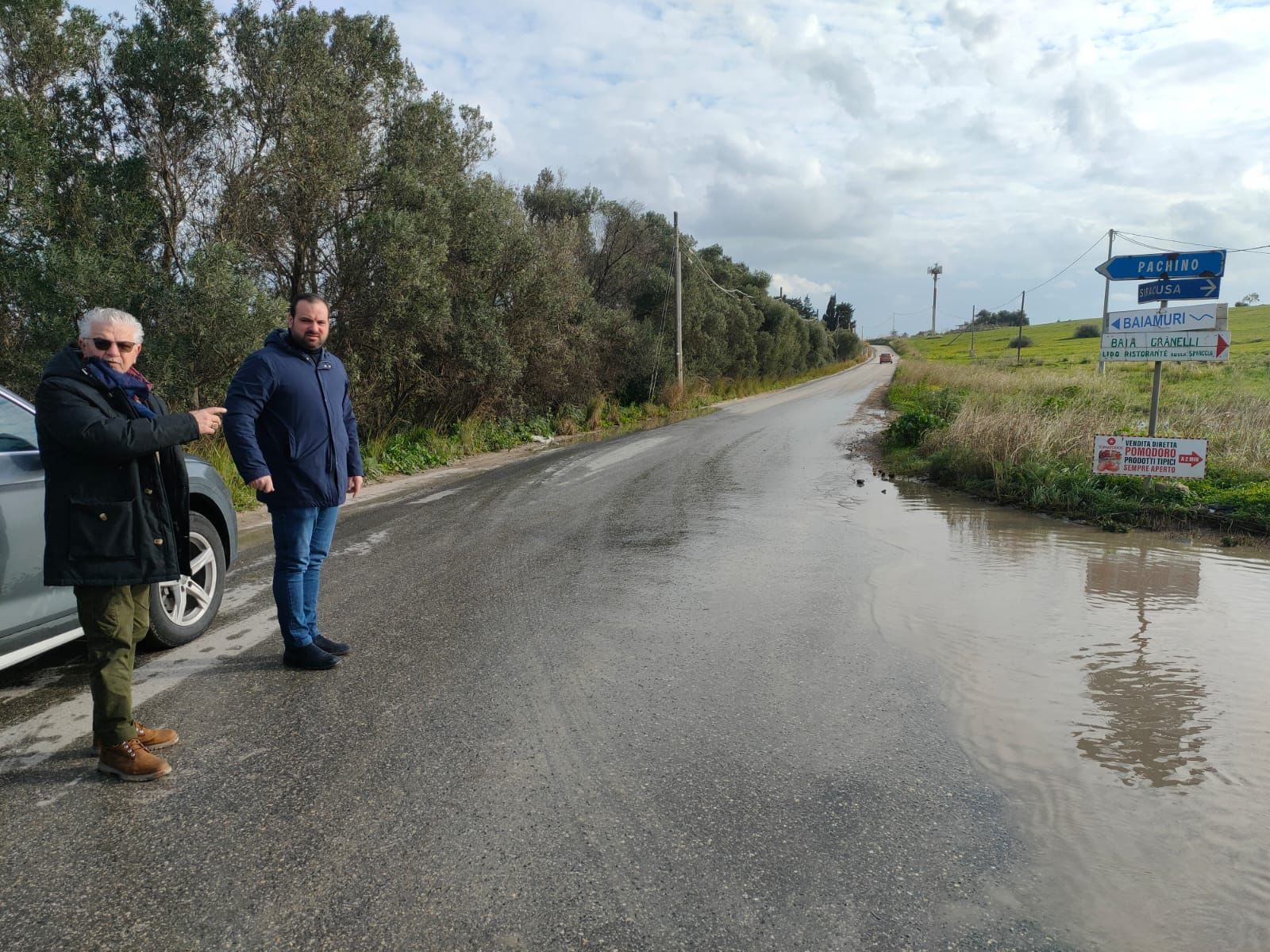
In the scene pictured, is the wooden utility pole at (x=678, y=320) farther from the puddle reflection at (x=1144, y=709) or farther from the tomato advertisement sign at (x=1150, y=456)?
the puddle reflection at (x=1144, y=709)

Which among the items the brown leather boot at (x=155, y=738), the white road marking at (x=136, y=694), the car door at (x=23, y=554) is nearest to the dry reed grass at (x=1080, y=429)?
the white road marking at (x=136, y=694)

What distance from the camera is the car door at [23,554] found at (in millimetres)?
3777

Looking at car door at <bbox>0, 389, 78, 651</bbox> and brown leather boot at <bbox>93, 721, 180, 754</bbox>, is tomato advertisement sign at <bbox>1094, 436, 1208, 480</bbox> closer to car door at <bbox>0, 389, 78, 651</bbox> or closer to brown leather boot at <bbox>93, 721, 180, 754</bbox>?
brown leather boot at <bbox>93, 721, 180, 754</bbox>

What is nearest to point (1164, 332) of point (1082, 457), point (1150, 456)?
point (1150, 456)

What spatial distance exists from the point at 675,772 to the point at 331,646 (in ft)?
7.78

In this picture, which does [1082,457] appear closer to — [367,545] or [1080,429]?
[1080,429]

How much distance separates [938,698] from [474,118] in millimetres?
16142

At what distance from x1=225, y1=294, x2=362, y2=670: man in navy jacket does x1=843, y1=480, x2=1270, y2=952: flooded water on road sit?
11.4ft

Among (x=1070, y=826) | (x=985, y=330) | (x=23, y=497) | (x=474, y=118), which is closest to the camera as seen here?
(x=1070, y=826)

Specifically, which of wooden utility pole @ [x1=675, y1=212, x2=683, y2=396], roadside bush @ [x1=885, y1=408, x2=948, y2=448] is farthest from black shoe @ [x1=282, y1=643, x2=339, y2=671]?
wooden utility pole @ [x1=675, y1=212, x2=683, y2=396]

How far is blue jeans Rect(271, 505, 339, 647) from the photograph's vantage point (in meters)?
4.48

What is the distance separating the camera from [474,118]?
56.0ft

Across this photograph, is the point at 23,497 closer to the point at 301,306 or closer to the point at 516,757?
the point at 301,306

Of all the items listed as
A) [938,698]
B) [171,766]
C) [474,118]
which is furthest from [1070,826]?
[474,118]
